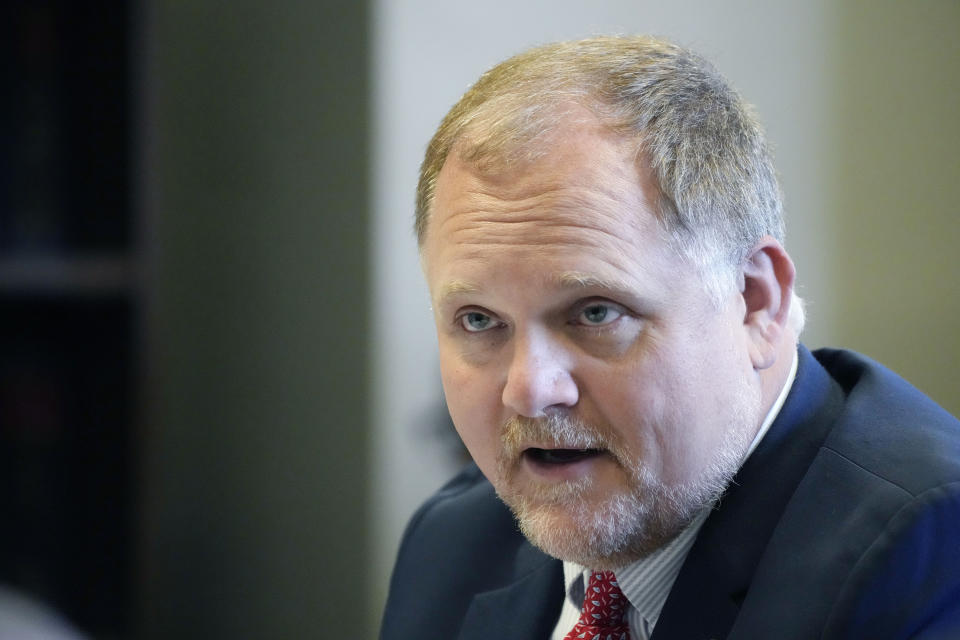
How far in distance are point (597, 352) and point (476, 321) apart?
0.47ft

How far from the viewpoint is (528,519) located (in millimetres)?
1073

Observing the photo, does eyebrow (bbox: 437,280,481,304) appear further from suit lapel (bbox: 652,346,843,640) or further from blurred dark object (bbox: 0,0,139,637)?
blurred dark object (bbox: 0,0,139,637)

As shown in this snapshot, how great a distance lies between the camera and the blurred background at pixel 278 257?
6.08 ft

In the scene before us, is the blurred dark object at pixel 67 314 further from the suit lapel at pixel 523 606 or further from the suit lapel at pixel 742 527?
the suit lapel at pixel 742 527


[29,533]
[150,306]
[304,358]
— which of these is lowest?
[29,533]

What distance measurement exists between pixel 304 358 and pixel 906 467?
63.8 inches

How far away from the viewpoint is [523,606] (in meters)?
1.24

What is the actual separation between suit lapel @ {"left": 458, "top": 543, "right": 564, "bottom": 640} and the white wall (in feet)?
3.09

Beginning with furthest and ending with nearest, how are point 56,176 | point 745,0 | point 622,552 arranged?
point 56,176 → point 745,0 → point 622,552

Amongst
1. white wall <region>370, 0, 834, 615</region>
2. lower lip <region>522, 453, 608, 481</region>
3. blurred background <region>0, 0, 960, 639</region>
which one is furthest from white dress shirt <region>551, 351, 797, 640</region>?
white wall <region>370, 0, 834, 615</region>

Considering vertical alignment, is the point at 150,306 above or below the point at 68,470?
above

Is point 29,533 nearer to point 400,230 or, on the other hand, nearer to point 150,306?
point 150,306

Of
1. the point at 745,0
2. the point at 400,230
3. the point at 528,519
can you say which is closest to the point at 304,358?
the point at 400,230

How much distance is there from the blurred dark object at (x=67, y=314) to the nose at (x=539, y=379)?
131 centimetres
